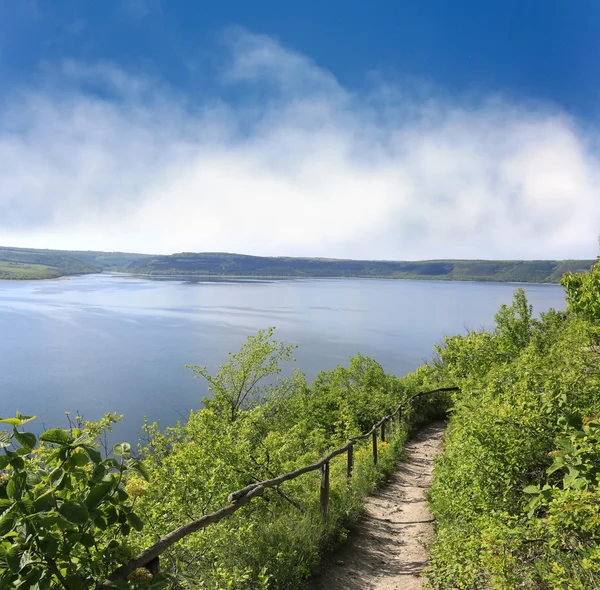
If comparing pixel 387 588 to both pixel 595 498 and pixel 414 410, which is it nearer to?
pixel 595 498

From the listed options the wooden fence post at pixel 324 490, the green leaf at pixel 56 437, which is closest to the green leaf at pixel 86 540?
the green leaf at pixel 56 437

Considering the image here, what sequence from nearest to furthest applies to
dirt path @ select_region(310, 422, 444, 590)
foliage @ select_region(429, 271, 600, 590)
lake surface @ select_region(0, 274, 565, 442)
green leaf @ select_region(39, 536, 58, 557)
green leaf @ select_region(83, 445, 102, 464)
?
green leaf @ select_region(39, 536, 58, 557) < green leaf @ select_region(83, 445, 102, 464) < foliage @ select_region(429, 271, 600, 590) < dirt path @ select_region(310, 422, 444, 590) < lake surface @ select_region(0, 274, 565, 442)

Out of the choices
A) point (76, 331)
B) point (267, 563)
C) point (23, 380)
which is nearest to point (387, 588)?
point (267, 563)

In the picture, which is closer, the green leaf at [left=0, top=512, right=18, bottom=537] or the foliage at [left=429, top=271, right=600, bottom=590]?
the green leaf at [left=0, top=512, right=18, bottom=537]

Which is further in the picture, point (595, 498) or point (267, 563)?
point (267, 563)

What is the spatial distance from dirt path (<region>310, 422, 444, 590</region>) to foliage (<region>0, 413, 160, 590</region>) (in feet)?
13.0

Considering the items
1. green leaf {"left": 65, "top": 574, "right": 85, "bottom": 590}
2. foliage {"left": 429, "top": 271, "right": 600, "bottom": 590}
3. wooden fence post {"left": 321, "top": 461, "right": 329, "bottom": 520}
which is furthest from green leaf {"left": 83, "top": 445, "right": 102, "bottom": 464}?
wooden fence post {"left": 321, "top": 461, "right": 329, "bottom": 520}

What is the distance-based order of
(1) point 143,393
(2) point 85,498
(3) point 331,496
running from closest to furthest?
(2) point 85,498, (3) point 331,496, (1) point 143,393

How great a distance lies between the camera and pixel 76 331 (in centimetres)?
6950

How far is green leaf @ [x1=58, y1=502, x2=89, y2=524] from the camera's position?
1.99 metres

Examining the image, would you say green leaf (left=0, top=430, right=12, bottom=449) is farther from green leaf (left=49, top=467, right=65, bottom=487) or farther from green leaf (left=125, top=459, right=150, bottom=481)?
green leaf (left=125, top=459, right=150, bottom=481)

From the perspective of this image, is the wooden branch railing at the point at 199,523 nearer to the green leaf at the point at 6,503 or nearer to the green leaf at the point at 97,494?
the green leaf at the point at 97,494

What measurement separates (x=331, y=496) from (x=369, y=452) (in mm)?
4030

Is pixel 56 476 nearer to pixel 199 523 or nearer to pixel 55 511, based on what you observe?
pixel 55 511
